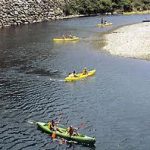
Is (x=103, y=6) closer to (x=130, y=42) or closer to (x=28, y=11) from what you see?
(x=28, y=11)

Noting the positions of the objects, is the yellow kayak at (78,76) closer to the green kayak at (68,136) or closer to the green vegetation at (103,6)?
the green kayak at (68,136)

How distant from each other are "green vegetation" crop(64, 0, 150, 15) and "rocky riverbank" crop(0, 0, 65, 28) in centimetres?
745

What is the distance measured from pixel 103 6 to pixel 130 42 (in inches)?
3339

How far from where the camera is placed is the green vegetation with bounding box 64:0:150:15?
169212 mm

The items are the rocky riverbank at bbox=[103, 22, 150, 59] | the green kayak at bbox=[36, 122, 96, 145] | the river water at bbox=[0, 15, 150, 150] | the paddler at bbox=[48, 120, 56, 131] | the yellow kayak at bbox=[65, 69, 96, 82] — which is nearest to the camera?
the green kayak at bbox=[36, 122, 96, 145]

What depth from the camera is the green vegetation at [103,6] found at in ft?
555

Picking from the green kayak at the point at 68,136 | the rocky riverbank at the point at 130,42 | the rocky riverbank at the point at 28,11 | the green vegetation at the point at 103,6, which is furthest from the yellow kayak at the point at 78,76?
the green vegetation at the point at 103,6

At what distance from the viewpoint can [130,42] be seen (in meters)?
96.3

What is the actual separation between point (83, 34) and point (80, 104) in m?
63.2

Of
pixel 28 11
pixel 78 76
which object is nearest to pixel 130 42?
pixel 78 76

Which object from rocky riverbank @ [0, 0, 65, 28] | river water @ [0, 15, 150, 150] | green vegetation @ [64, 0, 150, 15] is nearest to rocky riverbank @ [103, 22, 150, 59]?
river water @ [0, 15, 150, 150]

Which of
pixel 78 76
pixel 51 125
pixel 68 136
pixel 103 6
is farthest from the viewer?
pixel 103 6

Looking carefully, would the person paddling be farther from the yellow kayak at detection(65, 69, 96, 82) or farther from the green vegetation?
the green vegetation

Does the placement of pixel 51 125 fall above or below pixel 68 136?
above
